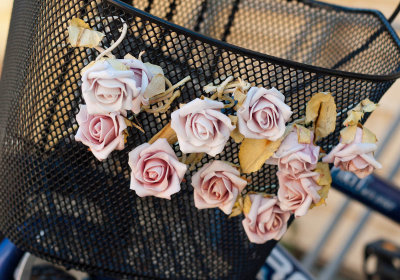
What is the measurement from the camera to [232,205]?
1.98 feet

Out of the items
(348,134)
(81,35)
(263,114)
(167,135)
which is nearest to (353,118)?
(348,134)

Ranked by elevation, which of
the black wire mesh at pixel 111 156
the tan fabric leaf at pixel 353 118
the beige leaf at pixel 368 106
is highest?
the beige leaf at pixel 368 106

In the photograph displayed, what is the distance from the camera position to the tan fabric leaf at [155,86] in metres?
0.54

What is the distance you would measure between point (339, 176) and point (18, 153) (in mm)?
1015

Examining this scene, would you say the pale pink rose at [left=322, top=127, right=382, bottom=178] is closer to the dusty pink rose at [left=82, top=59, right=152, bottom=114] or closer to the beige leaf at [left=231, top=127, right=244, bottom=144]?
the beige leaf at [left=231, top=127, right=244, bottom=144]

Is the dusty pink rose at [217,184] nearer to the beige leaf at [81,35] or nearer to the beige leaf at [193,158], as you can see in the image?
the beige leaf at [193,158]

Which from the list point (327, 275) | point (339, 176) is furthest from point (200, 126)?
point (327, 275)

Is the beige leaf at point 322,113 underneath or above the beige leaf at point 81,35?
above

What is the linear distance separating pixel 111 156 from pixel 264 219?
216mm

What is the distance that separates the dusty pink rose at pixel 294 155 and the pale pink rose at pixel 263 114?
0.03 m

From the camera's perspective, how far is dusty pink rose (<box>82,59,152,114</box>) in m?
0.50

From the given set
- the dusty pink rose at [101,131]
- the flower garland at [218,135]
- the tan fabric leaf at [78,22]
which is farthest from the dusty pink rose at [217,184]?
the tan fabric leaf at [78,22]

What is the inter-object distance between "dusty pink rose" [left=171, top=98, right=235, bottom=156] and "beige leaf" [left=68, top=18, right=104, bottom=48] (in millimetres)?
123

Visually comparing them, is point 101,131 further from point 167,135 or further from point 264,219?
point 264,219
